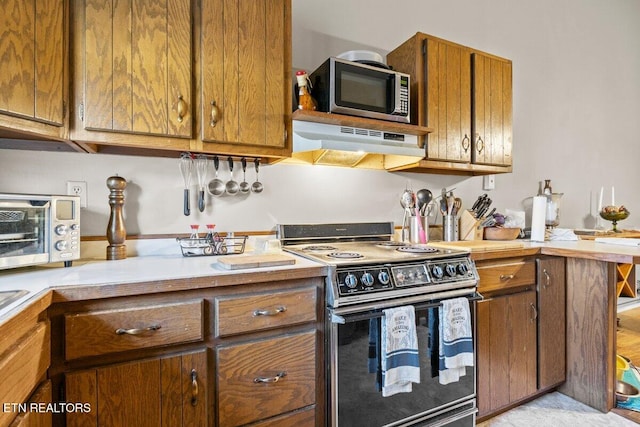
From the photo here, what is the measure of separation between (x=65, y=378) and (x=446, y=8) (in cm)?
309

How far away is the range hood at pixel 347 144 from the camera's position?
159 cm

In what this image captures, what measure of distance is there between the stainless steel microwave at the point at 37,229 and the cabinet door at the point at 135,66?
32 cm

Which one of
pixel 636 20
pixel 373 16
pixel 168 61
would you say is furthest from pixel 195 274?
pixel 636 20

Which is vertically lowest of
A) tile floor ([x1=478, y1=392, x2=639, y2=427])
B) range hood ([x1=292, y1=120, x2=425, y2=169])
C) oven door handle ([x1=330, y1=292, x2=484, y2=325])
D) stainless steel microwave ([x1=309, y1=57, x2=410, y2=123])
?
tile floor ([x1=478, y1=392, x2=639, y2=427])

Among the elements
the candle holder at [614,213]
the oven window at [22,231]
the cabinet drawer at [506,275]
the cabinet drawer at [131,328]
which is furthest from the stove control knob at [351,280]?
the candle holder at [614,213]

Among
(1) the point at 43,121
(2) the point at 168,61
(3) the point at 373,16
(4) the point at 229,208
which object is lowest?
(4) the point at 229,208

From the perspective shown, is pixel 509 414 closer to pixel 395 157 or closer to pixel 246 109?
pixel 395 157

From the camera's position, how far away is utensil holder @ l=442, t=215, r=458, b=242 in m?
2.22

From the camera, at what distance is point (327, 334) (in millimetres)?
1304

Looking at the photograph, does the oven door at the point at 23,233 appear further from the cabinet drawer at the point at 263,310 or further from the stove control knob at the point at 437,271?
the stove control knob at the point at 437,271

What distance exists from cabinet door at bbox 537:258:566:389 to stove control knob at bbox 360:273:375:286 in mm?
1173

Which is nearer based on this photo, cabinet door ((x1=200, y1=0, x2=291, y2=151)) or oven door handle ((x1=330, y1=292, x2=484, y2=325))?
oven door handle ((x1=330, y1=292, x2=484, y2=325))

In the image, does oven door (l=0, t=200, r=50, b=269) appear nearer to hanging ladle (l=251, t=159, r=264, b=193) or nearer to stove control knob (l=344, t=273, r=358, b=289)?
hanging ladle (l=251, t=159, r=264, b=193)

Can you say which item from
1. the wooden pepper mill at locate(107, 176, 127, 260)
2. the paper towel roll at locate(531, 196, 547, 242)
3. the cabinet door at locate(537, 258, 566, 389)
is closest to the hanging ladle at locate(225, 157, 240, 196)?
the wooden pepper mill at locate(107, 176, 127, 260)
